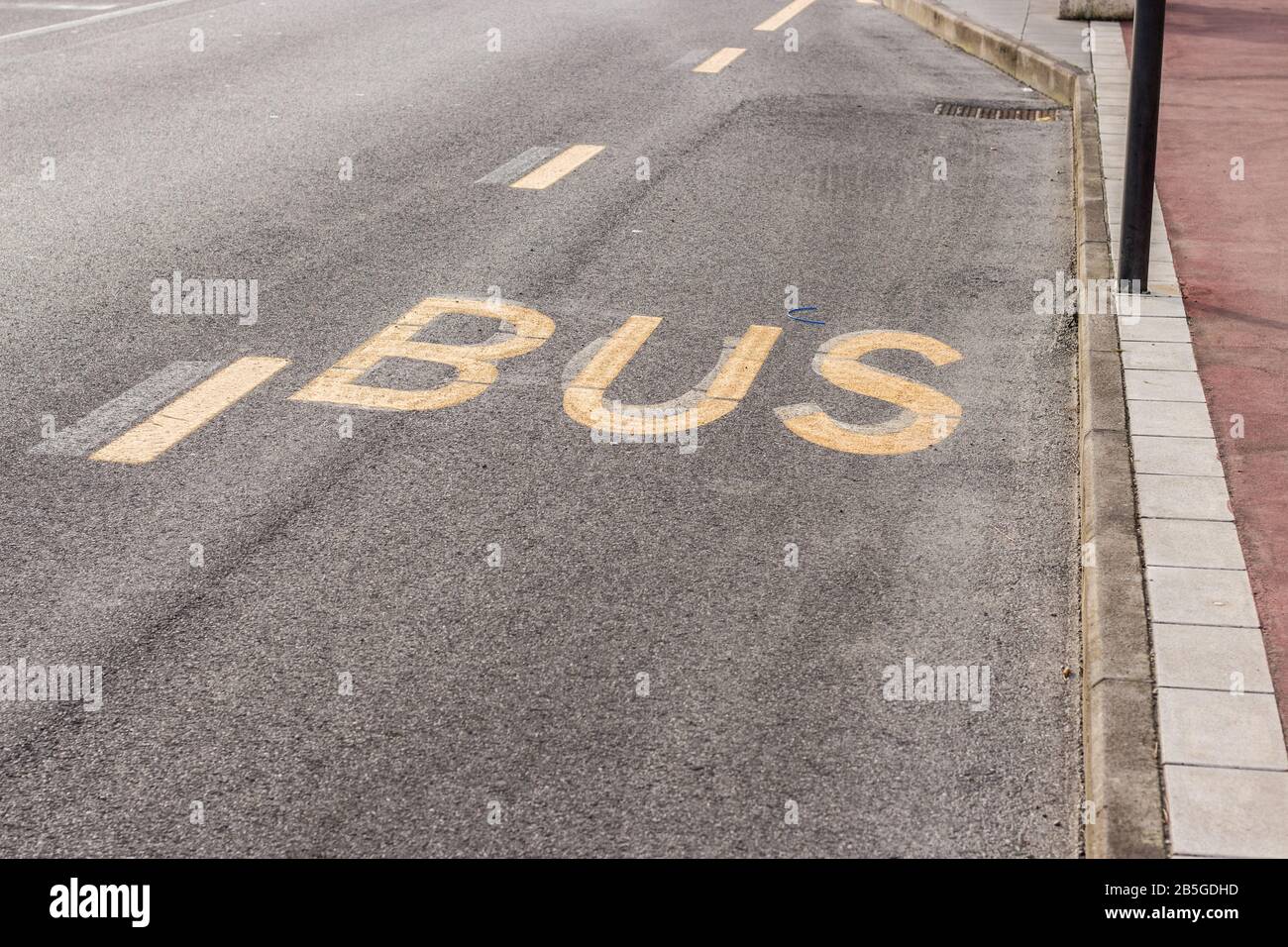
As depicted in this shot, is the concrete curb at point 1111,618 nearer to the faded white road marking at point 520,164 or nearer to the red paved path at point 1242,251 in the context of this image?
the red paved path at point 1242,251

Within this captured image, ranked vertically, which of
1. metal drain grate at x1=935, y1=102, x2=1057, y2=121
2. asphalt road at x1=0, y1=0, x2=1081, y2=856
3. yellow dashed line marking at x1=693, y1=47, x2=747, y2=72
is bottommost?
asphalt road at x1=0, y1=0, x2=1081, y2=856

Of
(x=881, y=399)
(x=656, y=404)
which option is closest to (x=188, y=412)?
(x=656, y=404)

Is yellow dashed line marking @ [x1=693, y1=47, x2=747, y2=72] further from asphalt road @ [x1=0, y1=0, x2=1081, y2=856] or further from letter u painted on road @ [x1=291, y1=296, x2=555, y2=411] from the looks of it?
letter u painted on road @ [x1=291, y1=296, x2=555, y2=411]

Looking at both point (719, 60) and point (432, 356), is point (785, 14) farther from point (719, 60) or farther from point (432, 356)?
point (432, 356)

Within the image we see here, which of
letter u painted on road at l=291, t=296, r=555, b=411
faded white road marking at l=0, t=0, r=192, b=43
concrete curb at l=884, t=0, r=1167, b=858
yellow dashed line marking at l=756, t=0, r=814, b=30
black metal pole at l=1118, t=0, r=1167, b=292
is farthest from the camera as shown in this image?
yellow dashed line marking at l=756, t=0, r=814, b=30

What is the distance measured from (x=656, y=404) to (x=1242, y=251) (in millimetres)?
4219

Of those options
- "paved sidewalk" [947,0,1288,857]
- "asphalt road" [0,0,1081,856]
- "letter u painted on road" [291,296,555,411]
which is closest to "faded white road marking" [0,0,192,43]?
"asphalt road" [0,0,1081,856]

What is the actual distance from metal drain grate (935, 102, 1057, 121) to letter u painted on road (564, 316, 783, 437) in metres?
6.62

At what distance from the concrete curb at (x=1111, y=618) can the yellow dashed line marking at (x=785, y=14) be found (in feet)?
34.5

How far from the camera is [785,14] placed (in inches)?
798

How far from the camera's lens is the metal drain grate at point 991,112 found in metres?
13.8

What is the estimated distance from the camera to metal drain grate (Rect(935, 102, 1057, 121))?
13.8 m

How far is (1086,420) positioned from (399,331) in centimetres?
354
